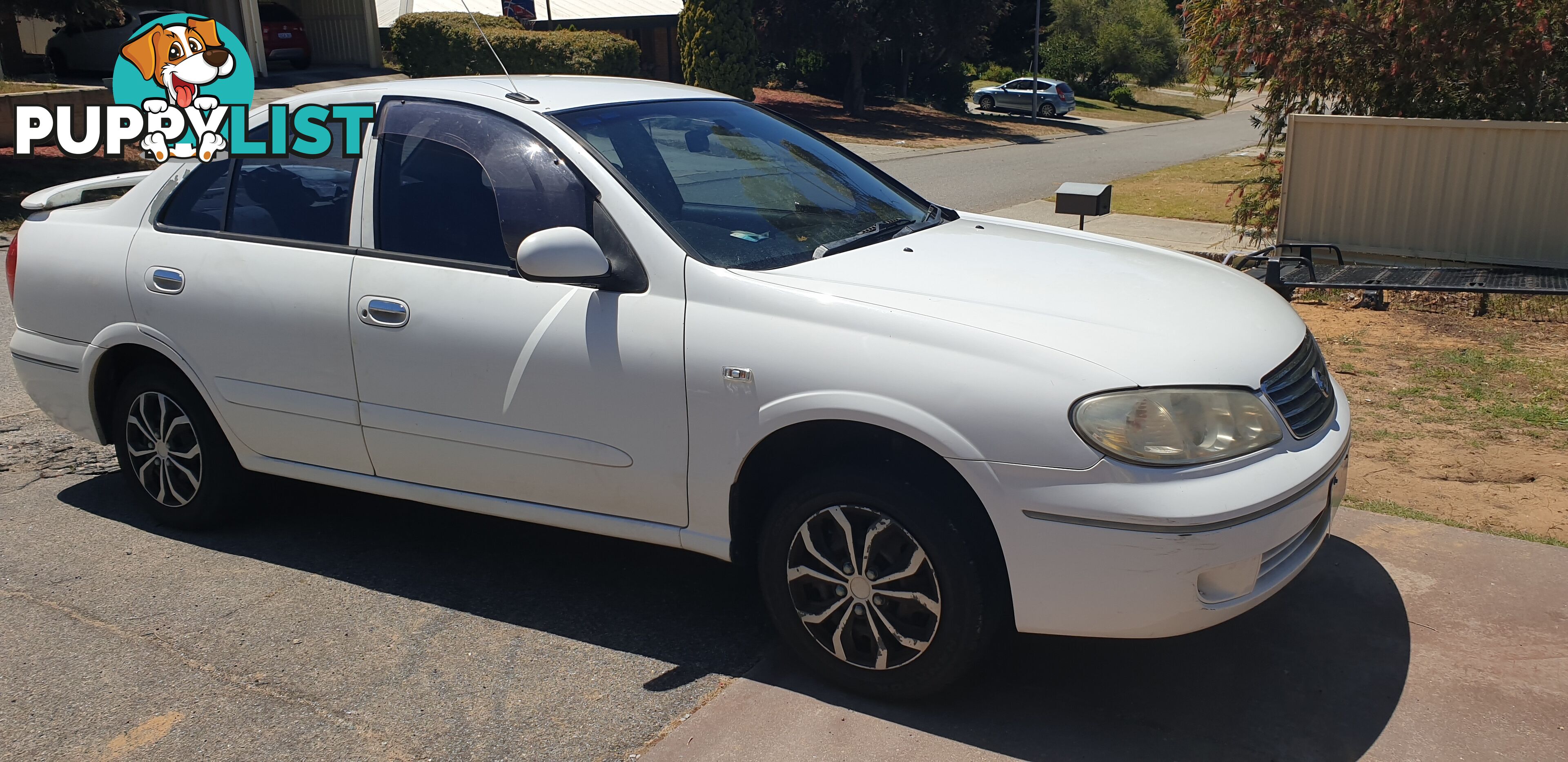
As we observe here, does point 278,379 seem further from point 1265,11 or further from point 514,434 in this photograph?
point 1265,11

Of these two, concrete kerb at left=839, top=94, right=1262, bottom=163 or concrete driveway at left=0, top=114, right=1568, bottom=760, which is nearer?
concrete driveway at left=0, top=114, right=1568, bottom=760

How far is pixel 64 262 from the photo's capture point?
4.86m

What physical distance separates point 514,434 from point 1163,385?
201 centimetres

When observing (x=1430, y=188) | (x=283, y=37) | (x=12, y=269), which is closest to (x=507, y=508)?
(x=12, y=269)

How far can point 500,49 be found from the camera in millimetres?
27656

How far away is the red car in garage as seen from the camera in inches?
1188

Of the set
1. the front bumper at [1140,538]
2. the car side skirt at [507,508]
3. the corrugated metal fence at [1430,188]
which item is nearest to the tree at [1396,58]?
the corrugated metal fence at [1430,188]

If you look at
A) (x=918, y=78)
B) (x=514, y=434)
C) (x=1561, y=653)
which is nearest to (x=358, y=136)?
(x=514, y=434)

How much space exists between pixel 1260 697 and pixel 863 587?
4.04 feet

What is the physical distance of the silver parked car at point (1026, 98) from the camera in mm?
44594

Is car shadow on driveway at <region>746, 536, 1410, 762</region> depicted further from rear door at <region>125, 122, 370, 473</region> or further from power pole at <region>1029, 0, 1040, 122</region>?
power pole at <region>1029, 0, 1040, 122</region>

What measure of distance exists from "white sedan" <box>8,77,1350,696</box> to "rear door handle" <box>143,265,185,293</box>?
0.05ft

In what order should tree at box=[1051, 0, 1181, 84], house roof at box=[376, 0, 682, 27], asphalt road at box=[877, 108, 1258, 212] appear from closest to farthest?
asphalt road at box=[877, 108, 1258, 212]
house roof at box=[376, 0, 682, 27]
tree at box=[1051, 0, 1181, 84]

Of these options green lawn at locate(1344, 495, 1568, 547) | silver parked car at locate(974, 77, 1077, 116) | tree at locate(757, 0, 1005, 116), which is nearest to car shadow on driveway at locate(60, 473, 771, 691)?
green lawn at locate(1344, 495, 1568, 547)
